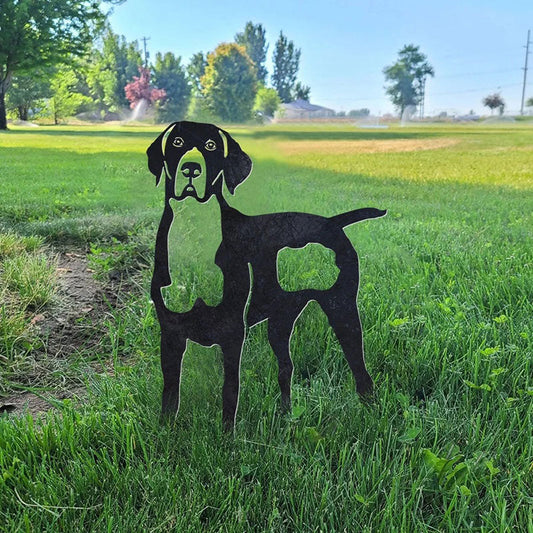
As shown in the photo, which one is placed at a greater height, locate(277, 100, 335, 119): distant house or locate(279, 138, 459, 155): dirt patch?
locate(277, 100, 335, 119): distant house

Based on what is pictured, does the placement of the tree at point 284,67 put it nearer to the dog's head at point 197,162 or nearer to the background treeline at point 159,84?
the background treeline at point 159,84

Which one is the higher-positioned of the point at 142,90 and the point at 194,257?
the point at 142,90

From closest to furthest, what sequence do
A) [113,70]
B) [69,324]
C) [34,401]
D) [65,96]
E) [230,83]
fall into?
[34,401]
[69,324]
[230,83]
[113,70]
[65,96]

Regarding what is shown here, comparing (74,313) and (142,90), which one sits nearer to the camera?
(74,313)

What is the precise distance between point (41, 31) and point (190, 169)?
404cm

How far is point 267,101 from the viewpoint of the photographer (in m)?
2.78

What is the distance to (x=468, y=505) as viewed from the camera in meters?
0.98

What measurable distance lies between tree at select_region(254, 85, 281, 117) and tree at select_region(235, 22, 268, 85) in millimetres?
289

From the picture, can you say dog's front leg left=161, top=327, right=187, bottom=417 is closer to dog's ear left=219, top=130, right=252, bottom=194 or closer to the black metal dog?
the black metal dog

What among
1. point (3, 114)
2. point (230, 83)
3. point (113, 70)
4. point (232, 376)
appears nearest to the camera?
point (232, 376)

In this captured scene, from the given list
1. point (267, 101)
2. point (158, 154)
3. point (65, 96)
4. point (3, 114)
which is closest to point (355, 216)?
point (158, 154)

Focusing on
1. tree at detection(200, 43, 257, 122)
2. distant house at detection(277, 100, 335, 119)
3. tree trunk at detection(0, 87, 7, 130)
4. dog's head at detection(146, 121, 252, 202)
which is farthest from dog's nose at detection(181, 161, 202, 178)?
tree trunk at detection(0, 87, 7, 130)

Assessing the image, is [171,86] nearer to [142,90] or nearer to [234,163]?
[142,90]

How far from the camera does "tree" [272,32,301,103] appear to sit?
3371 millimetres
